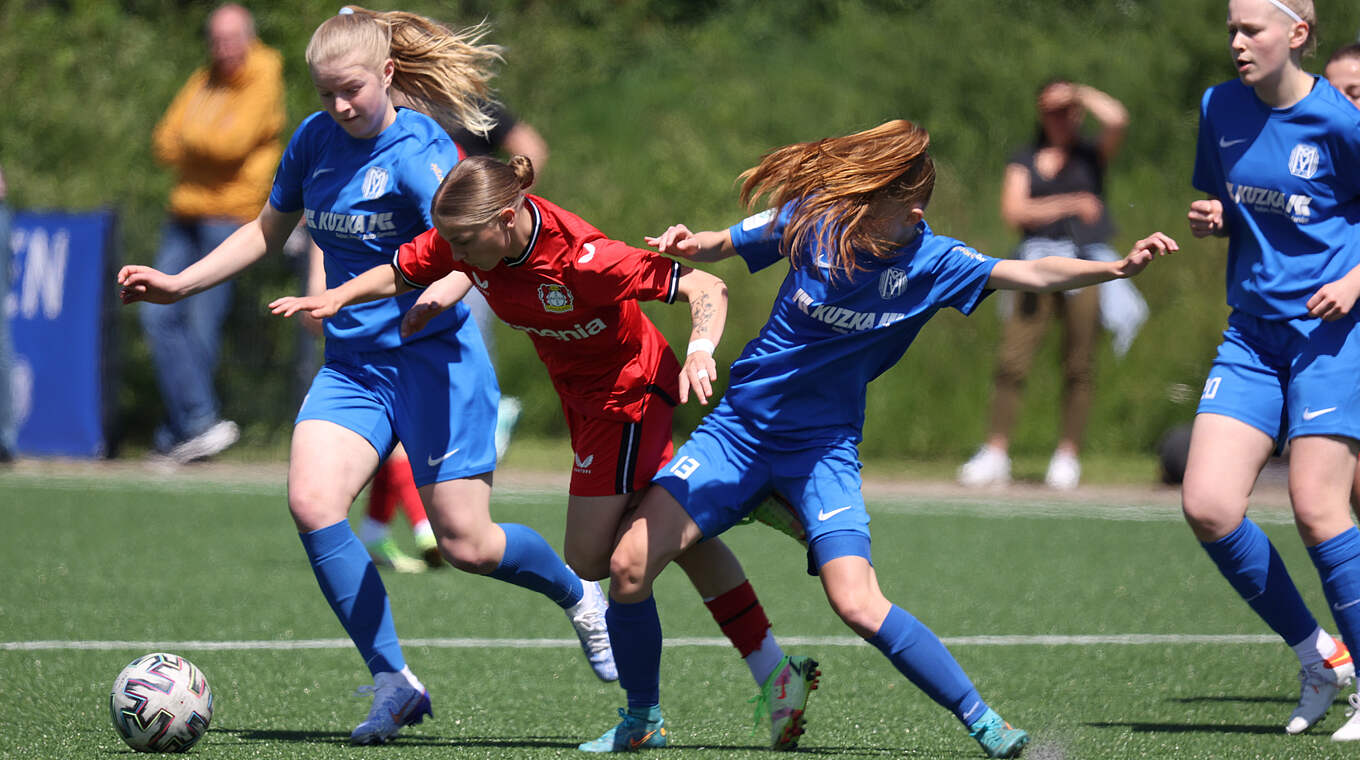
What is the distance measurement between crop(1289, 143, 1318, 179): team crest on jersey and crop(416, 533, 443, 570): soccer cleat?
4.03 meters

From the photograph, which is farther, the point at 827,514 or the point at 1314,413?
the point at 1314,413

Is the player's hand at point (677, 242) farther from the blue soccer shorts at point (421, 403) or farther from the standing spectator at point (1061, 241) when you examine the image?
the standing spectator at point (1061, 241)

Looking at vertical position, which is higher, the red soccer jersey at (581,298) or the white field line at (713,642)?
the red soccer jersey at (581,298)

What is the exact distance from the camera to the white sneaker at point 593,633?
4.74 m

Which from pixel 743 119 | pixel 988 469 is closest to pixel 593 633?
pixel 988 469

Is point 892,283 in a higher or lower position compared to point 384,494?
higher

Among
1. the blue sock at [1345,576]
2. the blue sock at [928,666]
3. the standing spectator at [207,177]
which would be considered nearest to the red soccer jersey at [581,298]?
the blue sock at [928,666]

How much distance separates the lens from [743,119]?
14.5 meters

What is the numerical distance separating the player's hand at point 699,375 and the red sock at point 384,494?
3.56m

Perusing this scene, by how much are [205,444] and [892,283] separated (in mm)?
7297

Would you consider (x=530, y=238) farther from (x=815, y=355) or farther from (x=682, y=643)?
(x=682, y=643)

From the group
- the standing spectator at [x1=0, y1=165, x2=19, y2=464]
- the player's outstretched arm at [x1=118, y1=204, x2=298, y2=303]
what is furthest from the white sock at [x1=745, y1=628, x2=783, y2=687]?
the standing spectator at [x1=0, y1=165, x2=19, y2=464]

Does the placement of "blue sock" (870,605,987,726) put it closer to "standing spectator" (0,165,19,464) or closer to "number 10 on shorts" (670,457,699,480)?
"number 10 on shorts" (670,457,699,480)

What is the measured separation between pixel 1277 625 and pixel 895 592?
232cm
